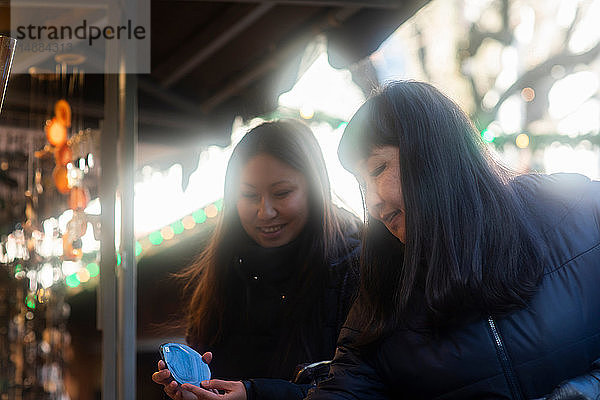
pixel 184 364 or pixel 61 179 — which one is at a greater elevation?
pixel 61 179

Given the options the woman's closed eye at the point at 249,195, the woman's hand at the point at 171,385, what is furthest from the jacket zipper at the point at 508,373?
the woman's closed eye at the point at 249,195

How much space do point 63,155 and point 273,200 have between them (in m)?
1.68

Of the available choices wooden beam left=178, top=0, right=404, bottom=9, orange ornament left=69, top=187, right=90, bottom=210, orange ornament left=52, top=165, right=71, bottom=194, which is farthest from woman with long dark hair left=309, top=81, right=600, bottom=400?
orange ornament left=52, top=165, right=71, bottom=194

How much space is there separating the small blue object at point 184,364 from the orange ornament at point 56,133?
6.25 ft

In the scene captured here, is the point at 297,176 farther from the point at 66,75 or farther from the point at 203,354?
the point at 66,75

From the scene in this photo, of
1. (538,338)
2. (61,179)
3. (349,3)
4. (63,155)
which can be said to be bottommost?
(538,338)

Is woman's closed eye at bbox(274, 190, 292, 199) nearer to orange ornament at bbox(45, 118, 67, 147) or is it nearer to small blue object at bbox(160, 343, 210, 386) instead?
small blue object at bbox(160, 343, 210, 386)

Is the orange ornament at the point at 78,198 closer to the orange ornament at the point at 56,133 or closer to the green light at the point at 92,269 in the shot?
the green light at the point at 92,269

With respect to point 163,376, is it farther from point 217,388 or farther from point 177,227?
point 177,227

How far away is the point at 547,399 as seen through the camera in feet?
3.60

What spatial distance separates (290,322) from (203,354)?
225mm

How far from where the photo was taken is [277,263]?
1.77m

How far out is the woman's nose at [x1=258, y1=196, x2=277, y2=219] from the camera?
1755 mm

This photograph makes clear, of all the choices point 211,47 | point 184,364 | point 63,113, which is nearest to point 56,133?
point 63,113
